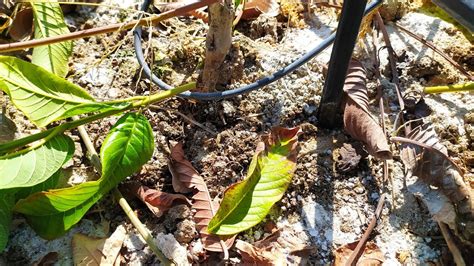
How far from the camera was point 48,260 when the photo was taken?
125 centimetres

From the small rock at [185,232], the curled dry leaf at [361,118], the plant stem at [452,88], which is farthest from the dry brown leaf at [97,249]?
the plant stem at [452,88]

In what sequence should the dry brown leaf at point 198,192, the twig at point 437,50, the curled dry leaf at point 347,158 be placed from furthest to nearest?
the twig at point 437,50 < the curled dry leaf at point 347,158 < the dry brown leaf at point 198,192

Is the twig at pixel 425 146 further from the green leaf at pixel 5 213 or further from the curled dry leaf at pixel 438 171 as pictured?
the green leaf at pixel 5 213

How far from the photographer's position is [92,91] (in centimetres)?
150

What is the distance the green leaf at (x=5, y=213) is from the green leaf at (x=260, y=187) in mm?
457

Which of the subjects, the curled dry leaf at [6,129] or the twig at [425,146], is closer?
the twig at [425,146]

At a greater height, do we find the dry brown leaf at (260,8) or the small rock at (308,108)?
the dry brown leaf at (260,8)

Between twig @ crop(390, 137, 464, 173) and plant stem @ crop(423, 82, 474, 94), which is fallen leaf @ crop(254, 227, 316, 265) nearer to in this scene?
twig @ crop(390, 137, 464, 173)

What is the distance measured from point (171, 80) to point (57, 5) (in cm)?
39

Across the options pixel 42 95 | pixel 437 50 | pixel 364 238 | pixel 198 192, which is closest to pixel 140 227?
pixel 198 192

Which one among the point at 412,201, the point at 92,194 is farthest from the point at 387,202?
the point at 92,194

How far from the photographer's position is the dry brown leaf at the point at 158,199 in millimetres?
1282

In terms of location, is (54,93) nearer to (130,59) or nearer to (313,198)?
(130,59)

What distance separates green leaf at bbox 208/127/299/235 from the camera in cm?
119
